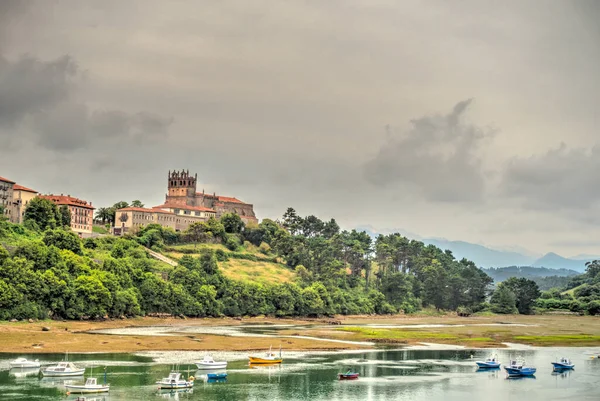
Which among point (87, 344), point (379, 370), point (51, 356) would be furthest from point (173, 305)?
point (379, 370)

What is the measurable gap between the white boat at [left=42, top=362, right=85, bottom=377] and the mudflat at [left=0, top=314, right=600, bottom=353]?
18.3 metres

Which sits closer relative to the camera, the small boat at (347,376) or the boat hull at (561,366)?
the small boat at (347,376)

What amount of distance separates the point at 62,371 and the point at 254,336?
51717 mm

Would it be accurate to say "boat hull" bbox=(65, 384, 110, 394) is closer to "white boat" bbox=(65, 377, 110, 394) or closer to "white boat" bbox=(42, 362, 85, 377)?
"white boat" bbox=(65, 377, 110, 394)

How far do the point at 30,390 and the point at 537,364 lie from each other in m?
68.1

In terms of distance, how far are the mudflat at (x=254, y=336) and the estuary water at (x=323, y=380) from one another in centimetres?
769

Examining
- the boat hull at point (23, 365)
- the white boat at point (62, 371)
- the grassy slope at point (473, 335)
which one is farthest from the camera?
the grassy slope at point (473, 335)

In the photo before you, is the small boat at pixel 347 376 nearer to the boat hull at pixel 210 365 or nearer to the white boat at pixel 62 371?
the boat hull at pixel 210 365

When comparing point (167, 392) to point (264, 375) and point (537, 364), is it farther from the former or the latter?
point (537, 364)

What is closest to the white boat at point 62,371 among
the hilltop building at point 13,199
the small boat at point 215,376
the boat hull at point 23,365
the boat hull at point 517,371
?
the boat hull at point 23,365

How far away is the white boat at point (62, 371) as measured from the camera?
77.6m

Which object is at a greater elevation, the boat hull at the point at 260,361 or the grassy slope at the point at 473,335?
the grassy slope at the point at 473,335

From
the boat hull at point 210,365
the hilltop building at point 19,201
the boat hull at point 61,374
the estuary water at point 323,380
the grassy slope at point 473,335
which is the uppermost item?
the hilltop building at point 19,201

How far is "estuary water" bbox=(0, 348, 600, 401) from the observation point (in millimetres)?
73062
